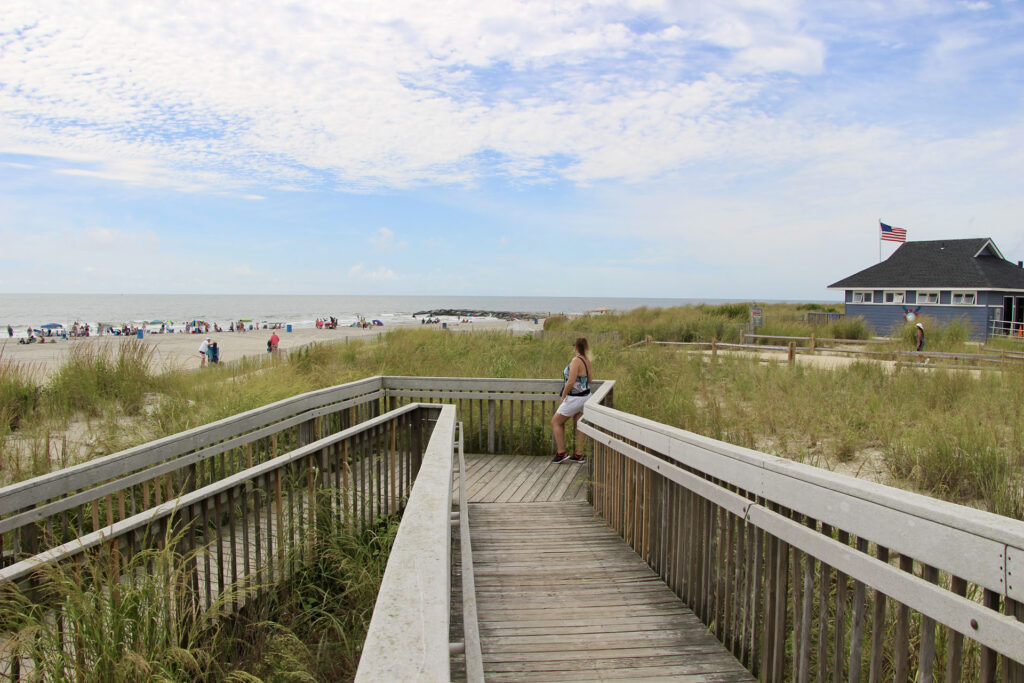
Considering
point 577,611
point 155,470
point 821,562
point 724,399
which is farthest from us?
point 724,399

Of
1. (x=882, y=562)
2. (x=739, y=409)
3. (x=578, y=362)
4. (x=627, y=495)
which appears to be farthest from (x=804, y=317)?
(x=882, y=562)

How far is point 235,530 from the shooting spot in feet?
13.4

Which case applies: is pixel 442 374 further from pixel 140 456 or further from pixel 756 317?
pixel 756 317

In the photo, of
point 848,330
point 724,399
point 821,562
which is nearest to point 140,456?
point 821,562

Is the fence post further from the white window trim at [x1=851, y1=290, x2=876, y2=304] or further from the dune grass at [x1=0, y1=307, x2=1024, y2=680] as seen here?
the white window trim at [x1=851, y1=290, x2=876, y2=304]

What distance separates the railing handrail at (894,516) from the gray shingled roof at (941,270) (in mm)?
37832

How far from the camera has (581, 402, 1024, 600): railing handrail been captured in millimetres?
1693

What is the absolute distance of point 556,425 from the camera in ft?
26.3

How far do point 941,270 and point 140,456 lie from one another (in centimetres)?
4253

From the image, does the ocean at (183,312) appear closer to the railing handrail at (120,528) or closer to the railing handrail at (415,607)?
the railing handrail at (120,528)

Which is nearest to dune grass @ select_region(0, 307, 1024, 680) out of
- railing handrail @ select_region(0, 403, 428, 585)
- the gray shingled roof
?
railing handrail @ select_region(0, 403, 428, 585)

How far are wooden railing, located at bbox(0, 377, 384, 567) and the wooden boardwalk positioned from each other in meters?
2.12

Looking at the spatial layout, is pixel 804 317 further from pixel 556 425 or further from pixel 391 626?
pixel 391 626

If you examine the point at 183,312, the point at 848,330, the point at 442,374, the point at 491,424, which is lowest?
the point at 491,424
